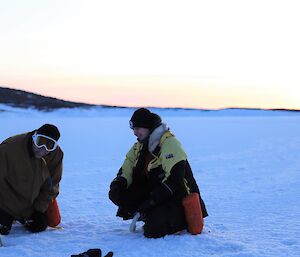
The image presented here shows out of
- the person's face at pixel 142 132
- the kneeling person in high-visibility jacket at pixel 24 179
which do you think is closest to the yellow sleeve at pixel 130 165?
the person's face at pixel 142 132

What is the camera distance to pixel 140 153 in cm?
428

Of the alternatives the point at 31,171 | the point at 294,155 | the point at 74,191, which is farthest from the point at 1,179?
the point at 294,155

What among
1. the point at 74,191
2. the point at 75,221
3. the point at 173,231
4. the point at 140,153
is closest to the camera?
the point at 173,231

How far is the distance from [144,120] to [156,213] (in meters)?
0.71

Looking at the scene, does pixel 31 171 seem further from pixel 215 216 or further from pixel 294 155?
pixel 294 155

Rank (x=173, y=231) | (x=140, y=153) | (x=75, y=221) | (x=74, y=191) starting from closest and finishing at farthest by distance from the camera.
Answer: (x=173, y=231) < (x=140, y=153) < (x=75, y=221) < (x=74, y=191)

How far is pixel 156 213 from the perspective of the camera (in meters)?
4.01

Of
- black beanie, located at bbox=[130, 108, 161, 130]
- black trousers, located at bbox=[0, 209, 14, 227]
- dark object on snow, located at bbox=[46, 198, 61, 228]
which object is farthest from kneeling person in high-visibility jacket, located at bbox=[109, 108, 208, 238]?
black trousers, located at bbox=[0, 209, 14, 227]

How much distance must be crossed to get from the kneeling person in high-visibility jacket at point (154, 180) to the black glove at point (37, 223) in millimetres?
606

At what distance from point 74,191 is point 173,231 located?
272cm

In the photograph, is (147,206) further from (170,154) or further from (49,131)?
(49,131)

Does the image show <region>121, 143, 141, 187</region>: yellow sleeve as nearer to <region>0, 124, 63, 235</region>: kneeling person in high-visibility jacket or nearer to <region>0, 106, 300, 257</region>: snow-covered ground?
<region>0, 106, 300, 257</region>: snow-covered ground

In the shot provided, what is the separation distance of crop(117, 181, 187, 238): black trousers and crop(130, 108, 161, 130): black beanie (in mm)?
559

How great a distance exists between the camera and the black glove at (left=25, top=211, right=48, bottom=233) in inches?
166
